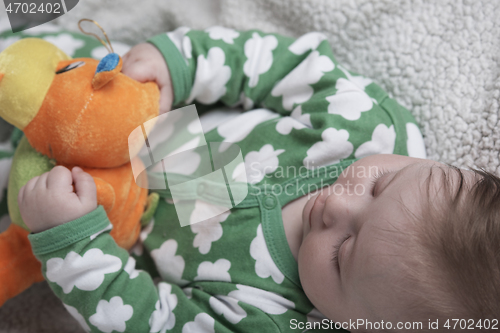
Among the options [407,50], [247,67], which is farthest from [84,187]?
[407,50]

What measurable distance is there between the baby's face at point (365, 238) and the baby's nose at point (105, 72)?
415mm

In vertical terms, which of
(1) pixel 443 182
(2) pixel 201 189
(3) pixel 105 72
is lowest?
(2) pixel 201 189

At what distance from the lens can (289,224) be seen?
830 millimetres

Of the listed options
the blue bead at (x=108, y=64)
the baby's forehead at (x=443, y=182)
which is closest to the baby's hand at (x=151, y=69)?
the blue bead at (x=108, y=64)

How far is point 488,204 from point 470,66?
41cm

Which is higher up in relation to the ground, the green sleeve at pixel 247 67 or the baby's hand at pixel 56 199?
the green sleeve at pixel 247 67

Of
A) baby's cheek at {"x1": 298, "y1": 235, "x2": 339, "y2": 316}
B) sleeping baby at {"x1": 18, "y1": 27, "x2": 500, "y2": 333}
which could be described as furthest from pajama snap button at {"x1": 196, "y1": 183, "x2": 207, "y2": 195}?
baby's cheek at {"x1": 298, "y1": 235, "x2": 339, "y2": 316}

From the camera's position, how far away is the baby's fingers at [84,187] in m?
0.70

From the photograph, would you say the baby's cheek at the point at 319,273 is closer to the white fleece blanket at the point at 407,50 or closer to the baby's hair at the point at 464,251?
the baby's hair at the point at 464,251

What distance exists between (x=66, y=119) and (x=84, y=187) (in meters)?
0.12

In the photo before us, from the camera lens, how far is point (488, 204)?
59 cm

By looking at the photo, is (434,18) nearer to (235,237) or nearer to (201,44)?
(201,44)

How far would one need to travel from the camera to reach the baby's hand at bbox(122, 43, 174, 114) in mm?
808

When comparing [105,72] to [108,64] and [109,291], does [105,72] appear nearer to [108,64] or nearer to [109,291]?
[108,64]
